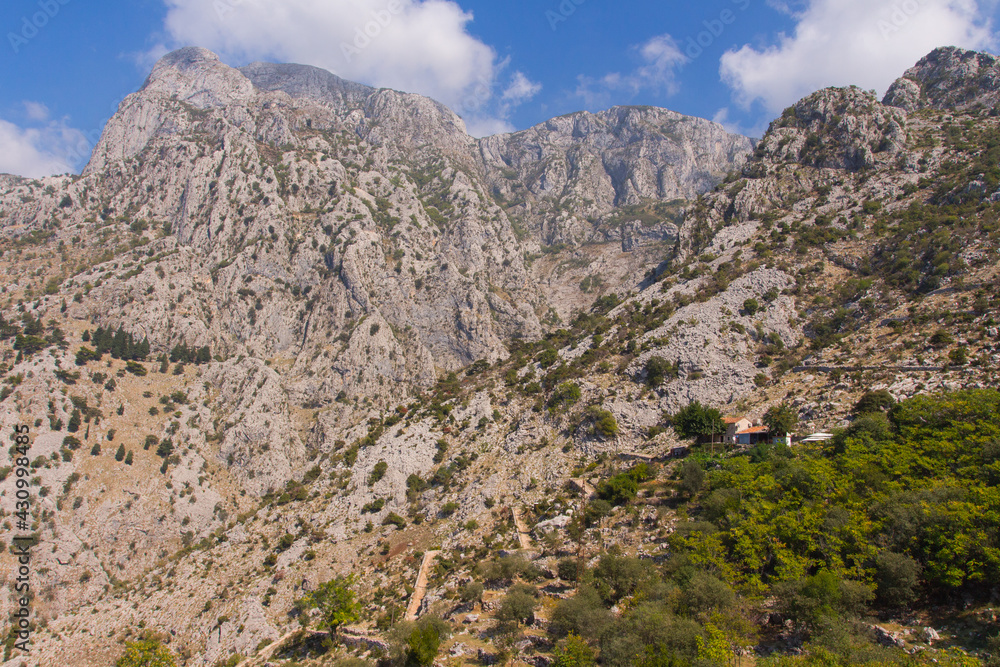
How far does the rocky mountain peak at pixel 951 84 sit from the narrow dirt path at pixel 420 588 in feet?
352

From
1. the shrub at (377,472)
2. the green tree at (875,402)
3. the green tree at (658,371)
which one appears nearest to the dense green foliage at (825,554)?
the green tree at (875,402)

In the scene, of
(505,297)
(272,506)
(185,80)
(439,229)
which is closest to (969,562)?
(272,506)

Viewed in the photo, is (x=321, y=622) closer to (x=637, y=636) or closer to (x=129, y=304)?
(x=637, y=636)

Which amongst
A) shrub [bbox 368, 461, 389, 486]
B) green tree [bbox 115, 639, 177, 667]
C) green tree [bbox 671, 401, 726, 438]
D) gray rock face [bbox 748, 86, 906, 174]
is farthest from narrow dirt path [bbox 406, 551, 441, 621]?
gray rock face [bbox 748, 86, 906, 174]

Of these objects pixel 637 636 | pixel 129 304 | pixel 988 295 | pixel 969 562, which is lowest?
pixel 637 636

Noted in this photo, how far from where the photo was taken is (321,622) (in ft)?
136

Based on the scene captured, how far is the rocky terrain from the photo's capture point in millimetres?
46656

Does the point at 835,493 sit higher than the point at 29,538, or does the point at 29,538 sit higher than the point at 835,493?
the point at 835,493

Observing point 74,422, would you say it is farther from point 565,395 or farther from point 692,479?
point 692,479

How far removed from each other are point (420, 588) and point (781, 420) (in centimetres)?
3410

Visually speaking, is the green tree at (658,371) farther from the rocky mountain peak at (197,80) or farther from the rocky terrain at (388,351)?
the rocky mountain peak at (197,80)

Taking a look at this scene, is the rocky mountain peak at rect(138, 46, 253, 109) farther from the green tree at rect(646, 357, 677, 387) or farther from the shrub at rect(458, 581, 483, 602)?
the shrub at rect(458, 581, 483, 602)

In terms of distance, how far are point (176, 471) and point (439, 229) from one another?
8941 centimetres

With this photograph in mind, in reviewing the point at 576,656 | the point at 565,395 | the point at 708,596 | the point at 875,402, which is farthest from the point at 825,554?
the point at 565,395
